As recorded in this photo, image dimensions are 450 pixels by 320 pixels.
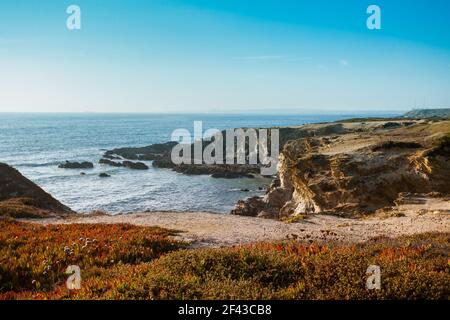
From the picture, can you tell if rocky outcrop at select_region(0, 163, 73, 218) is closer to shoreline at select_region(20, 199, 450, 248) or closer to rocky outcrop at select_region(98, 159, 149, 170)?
shoreline at select_region(20, 199, 450, 248)

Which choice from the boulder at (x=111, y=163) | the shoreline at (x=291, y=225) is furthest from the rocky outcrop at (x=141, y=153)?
the shoreline at (x=291, y=225)

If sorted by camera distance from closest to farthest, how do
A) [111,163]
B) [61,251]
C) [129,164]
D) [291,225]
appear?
[61,251], [291,225], [129,164], [111,163]

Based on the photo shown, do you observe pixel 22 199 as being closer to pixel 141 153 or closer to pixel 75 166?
pixel 75 166

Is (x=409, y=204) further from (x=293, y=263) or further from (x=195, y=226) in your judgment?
(x=293, y=263)

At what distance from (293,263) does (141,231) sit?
10857 millimetres

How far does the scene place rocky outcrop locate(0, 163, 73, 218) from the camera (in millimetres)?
27516

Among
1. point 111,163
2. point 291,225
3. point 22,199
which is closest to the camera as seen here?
point 291,225

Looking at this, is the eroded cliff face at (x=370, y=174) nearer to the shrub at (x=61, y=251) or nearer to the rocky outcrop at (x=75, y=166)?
the shrub at (x=61, y=251)

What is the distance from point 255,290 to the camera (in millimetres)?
8250

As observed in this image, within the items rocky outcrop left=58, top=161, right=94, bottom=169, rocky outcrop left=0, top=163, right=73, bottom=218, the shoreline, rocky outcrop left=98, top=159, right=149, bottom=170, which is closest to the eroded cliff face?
the shoreline

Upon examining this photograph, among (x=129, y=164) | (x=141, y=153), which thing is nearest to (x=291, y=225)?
(x=129, y=164)

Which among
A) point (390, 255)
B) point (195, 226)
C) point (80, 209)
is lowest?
point (80, 209)

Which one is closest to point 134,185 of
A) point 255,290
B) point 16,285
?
point 16,285

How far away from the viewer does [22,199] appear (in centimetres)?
3225
